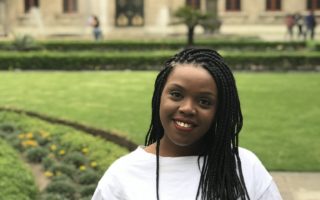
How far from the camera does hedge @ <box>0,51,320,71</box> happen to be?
19703 mm

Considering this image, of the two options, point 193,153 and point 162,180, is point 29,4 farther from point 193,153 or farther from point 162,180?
point 162,180

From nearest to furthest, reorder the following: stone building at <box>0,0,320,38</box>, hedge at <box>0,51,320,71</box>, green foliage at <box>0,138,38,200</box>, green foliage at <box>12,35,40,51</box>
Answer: green foliage at <box>0,138,38,200</box> → hedge at <box>0,51,320,71</box> → green foliage at <box>12,35,40,51</box> → stone building at <box>0,0,320,38</box>

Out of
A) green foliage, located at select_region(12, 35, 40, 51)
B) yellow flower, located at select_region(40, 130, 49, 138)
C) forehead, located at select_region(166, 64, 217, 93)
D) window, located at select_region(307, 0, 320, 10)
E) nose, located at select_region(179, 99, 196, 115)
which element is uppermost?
window, located at select_region(307, 0, 320, 10)

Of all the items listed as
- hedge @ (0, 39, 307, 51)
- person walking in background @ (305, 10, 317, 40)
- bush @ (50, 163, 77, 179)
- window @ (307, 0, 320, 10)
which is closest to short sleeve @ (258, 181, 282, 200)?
→ bush @ (50, 163, 77, 179)

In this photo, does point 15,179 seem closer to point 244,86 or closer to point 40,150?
point 40,150

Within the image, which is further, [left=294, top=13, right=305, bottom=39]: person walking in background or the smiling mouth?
[left=294, top=13, right=305, bottom=39]: person walking in background

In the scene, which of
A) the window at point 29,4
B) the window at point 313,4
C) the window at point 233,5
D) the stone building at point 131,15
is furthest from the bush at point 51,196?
the window at point 29,4

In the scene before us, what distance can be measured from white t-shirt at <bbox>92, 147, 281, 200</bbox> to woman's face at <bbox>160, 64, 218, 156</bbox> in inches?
3.7

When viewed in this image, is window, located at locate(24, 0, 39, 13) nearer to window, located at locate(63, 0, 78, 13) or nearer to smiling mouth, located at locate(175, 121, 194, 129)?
window, located at locate(63, 0, 78, 13)

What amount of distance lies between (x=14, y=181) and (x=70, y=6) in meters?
34.3

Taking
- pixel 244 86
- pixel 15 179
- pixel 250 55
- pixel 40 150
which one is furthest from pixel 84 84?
pixel 15 179

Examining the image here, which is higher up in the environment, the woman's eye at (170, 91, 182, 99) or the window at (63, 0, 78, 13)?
the window at (63, 0, 78, 13)

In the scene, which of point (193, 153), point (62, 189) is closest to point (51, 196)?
point (62, 189)

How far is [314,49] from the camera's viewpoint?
2339 cm
